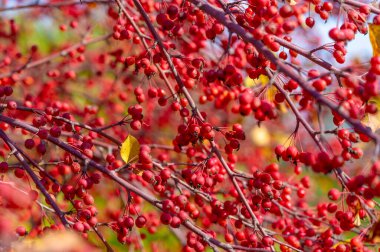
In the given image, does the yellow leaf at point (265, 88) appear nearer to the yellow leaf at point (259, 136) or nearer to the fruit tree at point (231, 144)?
the fruit tree at point (231, 144)

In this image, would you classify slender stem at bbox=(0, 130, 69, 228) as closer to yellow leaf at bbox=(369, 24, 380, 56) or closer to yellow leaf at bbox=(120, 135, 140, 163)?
yellow leaf at bbox=(120, 135, 140, 163)

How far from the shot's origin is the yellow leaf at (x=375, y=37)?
146cm

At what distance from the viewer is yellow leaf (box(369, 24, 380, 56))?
4.78 feet

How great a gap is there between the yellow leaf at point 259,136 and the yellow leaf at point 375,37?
11.2ft

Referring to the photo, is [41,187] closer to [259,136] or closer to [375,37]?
[375,37]

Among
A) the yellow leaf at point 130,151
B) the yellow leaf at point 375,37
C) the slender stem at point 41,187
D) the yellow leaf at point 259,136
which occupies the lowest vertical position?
the yellow leaf at point 259,136

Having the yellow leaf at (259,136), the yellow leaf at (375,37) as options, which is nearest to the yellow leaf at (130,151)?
the yellow leaf at (375,37)

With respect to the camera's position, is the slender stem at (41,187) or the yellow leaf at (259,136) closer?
the slender stem at (41,187)

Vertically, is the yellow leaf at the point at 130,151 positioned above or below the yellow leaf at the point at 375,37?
below

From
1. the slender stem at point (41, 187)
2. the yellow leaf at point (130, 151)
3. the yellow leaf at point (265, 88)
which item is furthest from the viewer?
the yellow leaf at point (130, 151)

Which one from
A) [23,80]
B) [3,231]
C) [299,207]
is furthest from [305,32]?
[3,231]

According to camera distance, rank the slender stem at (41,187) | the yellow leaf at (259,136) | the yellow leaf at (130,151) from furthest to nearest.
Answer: the yellow leaf at (259,136) → the yellow leaf at (130,151) → the slender stem at (41,187)

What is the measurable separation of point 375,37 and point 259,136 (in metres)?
3.43

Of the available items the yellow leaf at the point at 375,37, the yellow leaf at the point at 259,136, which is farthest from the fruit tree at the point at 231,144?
the yellow leaf at the point at 259,136
